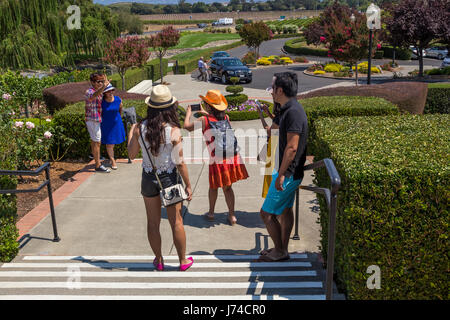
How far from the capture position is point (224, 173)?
18.7 ft

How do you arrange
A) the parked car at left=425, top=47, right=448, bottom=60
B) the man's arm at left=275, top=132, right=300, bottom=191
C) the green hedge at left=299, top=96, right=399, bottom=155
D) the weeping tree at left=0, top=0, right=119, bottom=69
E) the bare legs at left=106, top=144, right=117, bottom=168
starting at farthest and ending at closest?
the parked car at left=425, top=47, right=448, bottom=60 < the weeping tree at left=0, top=0, right=119, bottom=69 < the green hedge at left=299, top=96, right=399, bottom=155 < the bare legs at left=106, top=144, right=117, bottom=168 < the man's arm at left=275, top=132, right=300, bottom=191

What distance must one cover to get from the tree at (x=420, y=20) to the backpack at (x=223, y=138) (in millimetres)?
25004

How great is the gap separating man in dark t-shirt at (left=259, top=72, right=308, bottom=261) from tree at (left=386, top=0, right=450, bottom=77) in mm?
25839

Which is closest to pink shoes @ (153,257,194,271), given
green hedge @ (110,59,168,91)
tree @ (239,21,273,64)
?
green hedge @ (110,59,168,91)

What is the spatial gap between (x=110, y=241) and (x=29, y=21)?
22160mm

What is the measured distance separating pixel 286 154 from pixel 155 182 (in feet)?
4.05

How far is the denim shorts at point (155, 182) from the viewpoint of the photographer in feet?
13.7

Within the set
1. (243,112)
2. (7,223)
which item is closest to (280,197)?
(7,223)

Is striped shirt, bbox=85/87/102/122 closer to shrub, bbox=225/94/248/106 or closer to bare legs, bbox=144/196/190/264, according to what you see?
bare legs, bbox=144/196/190/264

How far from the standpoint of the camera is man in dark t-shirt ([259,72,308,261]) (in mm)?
4051

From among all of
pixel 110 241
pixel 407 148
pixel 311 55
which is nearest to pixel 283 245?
pixel 407 148

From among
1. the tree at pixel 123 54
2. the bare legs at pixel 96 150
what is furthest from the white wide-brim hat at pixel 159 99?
the tree at pixel 123 54

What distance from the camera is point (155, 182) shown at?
13.6ft

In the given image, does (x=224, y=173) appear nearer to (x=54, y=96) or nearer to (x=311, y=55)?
(x=54, y=96)
